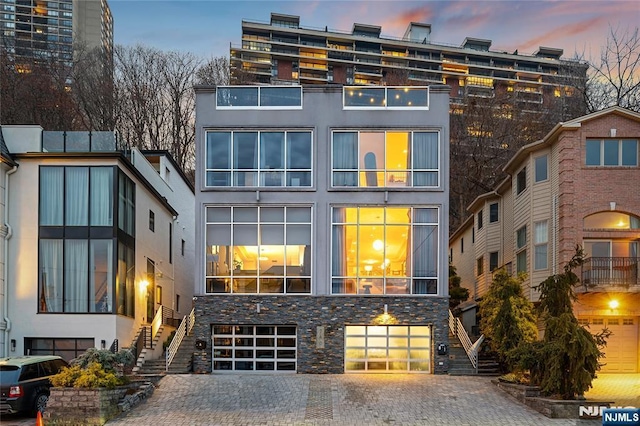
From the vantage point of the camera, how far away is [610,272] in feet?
73.6

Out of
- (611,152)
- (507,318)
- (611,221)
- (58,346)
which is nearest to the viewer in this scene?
(58,346)

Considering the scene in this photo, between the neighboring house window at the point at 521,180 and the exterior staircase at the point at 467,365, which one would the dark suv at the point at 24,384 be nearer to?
the exterior staircase at the point at 467,365

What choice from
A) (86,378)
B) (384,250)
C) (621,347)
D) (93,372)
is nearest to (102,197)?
(93,372)

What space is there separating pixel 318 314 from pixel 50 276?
9.41 m

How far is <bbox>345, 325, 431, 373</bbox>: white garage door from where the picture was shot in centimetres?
2353

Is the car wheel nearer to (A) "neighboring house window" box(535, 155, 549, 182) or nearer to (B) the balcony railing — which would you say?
(B) the balcony railing

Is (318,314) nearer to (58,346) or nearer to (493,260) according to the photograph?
(58,346)

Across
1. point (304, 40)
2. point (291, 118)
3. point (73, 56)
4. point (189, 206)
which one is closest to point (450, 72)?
point (304, 40)

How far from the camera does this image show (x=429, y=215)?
23984 mm

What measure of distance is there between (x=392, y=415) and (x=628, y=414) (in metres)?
5.89

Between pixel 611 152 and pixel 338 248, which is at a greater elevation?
pixel 611 152

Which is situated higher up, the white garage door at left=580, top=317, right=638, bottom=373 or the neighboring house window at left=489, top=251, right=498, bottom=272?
the neighboring house window at left=489, top=251, right=498, bottom=272

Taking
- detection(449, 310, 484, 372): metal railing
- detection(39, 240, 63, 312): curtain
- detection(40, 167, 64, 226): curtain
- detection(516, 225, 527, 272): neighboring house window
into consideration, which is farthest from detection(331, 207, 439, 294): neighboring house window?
detection(40, 167, 64, 226): curtain

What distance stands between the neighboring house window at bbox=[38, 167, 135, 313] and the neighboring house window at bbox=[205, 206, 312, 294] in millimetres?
3593
